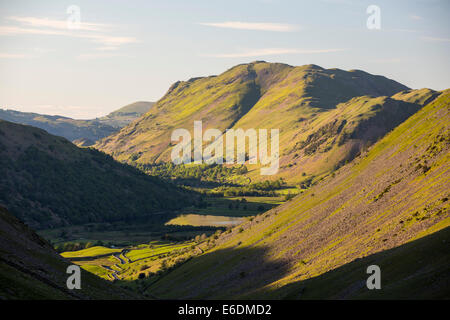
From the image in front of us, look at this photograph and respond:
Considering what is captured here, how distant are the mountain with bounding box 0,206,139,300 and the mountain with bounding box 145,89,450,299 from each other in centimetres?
2245

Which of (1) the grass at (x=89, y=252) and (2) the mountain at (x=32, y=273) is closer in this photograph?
(2) the mountain at (x=32, y=273)

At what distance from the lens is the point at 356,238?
8025 centimetres

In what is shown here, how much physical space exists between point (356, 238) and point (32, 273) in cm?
4709

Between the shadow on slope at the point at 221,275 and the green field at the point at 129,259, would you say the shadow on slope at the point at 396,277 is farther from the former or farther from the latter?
the green field at the point at 129,259

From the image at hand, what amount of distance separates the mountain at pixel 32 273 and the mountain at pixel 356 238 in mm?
22449

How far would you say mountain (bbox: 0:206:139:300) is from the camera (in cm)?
4631

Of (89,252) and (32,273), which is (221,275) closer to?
(32,273)

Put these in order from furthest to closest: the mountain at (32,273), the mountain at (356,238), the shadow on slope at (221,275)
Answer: the shadow on slope at (221,275) < the mountain at (356,238) < the mountain at (32,273)

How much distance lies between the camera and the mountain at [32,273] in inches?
1823

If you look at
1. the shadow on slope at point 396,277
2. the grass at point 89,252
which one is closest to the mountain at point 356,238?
the shadow on slope at point 396,277

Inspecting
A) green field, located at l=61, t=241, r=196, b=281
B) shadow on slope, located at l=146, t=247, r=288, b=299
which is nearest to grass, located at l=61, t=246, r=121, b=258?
green field, located at l=61, t=241, r=196, b=281

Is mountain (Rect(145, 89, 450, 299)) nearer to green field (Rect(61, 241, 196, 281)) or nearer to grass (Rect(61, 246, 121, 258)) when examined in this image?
green field (Rect(61, 241, 196, 281))

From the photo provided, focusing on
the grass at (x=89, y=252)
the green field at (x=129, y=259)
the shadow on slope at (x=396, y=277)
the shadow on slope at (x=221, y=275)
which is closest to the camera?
the shadow on slope at (x=396, y=277)
